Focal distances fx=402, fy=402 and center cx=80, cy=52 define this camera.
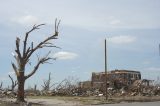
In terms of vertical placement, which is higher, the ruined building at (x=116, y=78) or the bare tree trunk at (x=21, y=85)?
the ruined building at (x=116, y=78)

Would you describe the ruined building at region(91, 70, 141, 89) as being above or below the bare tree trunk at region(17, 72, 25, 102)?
above

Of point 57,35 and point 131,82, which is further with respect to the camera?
point 131,82

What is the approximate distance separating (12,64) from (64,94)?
57.4 ft

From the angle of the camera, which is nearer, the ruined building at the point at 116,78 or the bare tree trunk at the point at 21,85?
the bare tree trunk at the point at 21,85

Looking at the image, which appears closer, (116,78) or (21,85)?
(21,85)

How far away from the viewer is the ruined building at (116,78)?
56.4m

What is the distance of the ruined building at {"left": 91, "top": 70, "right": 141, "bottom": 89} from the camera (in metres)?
56.4

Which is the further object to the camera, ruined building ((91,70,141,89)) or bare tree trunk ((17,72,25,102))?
ruined building ((91,70,141,89))

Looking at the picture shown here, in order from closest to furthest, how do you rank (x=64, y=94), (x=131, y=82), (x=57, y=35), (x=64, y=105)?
1. (x=64, y=105)
2. (x=57, y=35)
3. (x=64, y=94)
4. (x=131, y=82)

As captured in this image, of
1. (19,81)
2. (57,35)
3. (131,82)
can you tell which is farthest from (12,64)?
(131,82)

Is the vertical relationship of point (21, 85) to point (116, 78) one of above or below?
below

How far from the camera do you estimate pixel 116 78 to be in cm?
5709

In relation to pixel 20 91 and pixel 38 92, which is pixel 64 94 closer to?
pixel 38 92

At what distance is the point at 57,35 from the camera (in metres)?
34.8
